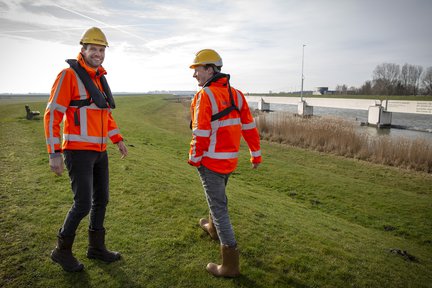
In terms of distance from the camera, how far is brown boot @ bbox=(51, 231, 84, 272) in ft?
11.0

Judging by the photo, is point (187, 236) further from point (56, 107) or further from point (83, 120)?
point (56, 107)

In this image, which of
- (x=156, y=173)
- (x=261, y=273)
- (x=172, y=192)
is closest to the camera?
(x=261, y=273)

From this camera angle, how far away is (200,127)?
3213 mm

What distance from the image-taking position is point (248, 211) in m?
5.91

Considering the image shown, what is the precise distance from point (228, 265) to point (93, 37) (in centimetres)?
312

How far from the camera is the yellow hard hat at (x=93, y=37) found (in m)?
3.27

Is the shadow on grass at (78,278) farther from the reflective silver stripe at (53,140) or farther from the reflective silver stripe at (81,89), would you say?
the reflective silver stripe at (81,89)

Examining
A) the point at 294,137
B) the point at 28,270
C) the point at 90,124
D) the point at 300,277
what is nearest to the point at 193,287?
the point at 300,277

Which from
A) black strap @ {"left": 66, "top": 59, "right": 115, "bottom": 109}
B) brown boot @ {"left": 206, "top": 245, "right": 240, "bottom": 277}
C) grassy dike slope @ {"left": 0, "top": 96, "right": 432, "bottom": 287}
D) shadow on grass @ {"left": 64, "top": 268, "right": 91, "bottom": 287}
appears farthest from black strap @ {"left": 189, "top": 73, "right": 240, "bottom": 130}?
shadow on grass @ {"left": 64, "top": 268, "right": 91, "bottom": 287}

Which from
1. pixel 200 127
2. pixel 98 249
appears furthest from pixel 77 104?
pixel 98 249

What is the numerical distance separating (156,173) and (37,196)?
306 cm

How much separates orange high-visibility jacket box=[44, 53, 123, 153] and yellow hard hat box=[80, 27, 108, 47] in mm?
206

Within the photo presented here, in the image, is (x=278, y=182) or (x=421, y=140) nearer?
(x=278, y=182)

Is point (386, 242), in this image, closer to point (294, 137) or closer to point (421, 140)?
point (421, 140)
